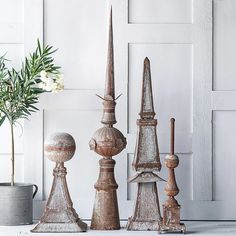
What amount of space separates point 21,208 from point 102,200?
0.39 m

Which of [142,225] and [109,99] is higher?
[109,99]

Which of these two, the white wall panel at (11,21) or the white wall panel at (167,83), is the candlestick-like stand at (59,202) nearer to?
the white wall panel at (167,83)

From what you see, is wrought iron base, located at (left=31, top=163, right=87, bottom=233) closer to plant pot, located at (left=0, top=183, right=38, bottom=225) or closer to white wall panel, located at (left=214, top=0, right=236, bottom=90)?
plant pot, located at (left=0, top=183, right=38, bottom=225)

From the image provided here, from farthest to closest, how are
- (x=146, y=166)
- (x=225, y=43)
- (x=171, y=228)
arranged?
1. (x=225, y=43)
2. (x=146, y=166)
3. (x=171, y=228)

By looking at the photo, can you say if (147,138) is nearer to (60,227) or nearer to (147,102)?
(147,102)

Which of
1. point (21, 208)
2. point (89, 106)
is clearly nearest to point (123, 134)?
point (89, 106)

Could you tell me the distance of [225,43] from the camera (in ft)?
10.7

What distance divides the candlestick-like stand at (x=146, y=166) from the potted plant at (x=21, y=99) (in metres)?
0.42

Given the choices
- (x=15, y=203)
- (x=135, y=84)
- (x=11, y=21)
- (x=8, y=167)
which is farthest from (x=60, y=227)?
(x=11, y=21)

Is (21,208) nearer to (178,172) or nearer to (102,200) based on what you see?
(102,200)

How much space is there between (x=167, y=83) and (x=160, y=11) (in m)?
0.36

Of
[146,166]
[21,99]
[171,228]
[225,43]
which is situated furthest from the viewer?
[225,43]

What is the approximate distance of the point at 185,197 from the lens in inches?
129

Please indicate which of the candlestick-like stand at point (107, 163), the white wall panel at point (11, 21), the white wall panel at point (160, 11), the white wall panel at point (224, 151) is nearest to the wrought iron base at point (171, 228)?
the candlestick-like stand at point (107, 163)
